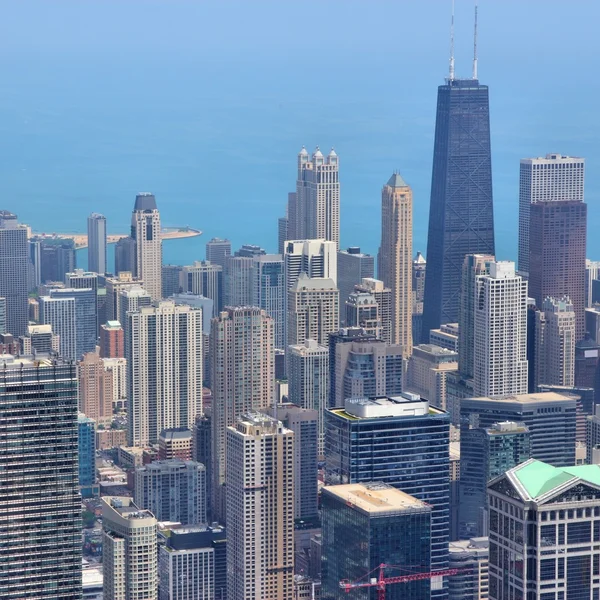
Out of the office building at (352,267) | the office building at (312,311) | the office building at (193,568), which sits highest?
the office building at (352,267)

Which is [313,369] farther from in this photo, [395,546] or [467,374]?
[395,546]

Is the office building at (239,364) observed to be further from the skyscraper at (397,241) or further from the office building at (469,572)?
the office building at (469,572)

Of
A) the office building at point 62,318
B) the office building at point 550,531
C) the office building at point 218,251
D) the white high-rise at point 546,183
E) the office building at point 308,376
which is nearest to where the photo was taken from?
the office building at point 550,531

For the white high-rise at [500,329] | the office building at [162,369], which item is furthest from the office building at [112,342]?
the white high-rise at [500,329]

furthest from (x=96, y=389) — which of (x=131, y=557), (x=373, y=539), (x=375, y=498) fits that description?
(x=373, y=539)

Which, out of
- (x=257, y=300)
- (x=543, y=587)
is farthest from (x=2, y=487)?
(x=257, y=300)
